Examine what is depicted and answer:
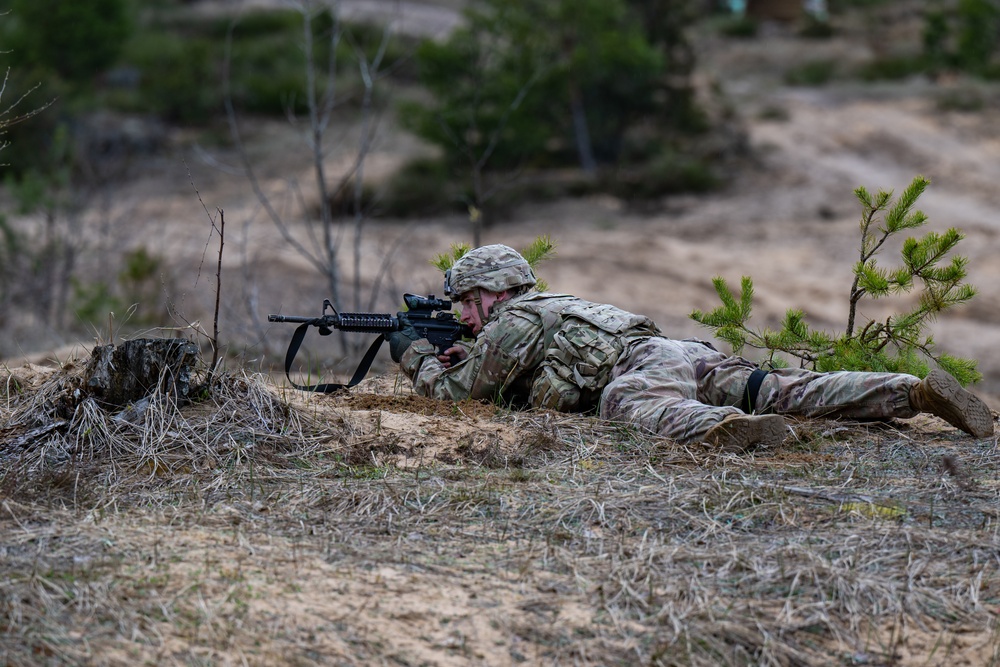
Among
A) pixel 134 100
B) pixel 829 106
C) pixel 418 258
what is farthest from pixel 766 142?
pixel 134 100

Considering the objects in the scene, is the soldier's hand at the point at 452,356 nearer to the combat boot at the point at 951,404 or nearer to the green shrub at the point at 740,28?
the combat boot at the point at 951,404

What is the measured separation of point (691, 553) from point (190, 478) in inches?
68.3

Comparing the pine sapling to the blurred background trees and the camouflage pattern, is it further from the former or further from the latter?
the blurred background trees

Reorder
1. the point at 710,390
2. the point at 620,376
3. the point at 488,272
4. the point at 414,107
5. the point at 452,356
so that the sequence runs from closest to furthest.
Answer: the point at 620,376 < the point at 710,390 < the point at 488,272 < the point at 452,356 < the point at 414,107

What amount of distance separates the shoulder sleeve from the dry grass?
0.44 m

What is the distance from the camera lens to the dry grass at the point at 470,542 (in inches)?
118

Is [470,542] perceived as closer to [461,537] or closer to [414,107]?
[461,537]

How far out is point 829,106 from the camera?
22.8 metres

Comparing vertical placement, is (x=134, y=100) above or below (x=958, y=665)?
above

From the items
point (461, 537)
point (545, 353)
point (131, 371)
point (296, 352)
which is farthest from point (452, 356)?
point (461, 537)

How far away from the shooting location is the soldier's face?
5418mm

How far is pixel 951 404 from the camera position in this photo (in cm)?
462

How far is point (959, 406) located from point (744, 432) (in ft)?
3.12

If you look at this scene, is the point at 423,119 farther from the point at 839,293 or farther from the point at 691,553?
the point at 691,553
